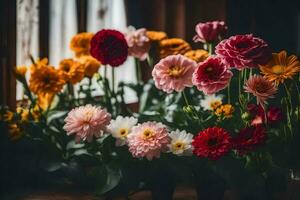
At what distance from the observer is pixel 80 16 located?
8.01 ft

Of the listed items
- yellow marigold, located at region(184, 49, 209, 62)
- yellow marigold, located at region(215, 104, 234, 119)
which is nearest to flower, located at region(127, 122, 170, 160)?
yellow marigold, located at region(215, 104, 234, 119)

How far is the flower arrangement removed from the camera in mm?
977

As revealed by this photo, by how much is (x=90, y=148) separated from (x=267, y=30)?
216cm

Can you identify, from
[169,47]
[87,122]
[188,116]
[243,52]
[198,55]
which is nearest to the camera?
[243,52]

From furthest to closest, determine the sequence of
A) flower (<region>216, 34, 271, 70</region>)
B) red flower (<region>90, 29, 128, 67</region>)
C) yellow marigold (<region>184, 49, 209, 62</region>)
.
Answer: yellow marigold (<region>184, 49, 209, 62</region>)
red flower (<region>90, 29, 128, 67</region>)
flower (<region>216, 34, 271, 70</region>)

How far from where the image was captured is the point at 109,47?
3.89 feet

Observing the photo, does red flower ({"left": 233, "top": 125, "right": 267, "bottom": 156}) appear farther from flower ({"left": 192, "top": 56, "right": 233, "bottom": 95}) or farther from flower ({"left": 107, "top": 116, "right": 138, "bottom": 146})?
flower ({"left": 107, "top": 116, "right": 138, "bottom": 146})

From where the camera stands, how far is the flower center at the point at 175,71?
40.7 inches

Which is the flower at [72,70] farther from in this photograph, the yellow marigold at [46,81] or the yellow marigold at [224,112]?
the yellow marigold at [224,112]

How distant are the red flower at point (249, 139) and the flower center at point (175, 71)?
15 cm

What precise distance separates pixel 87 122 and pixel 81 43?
1.61ft

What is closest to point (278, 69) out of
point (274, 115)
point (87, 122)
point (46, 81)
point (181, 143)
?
point (274, 115)

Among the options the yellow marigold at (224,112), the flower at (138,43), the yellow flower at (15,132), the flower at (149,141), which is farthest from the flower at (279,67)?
the yellow flower at (15,132)

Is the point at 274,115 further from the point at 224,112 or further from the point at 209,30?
the point at 209,30
